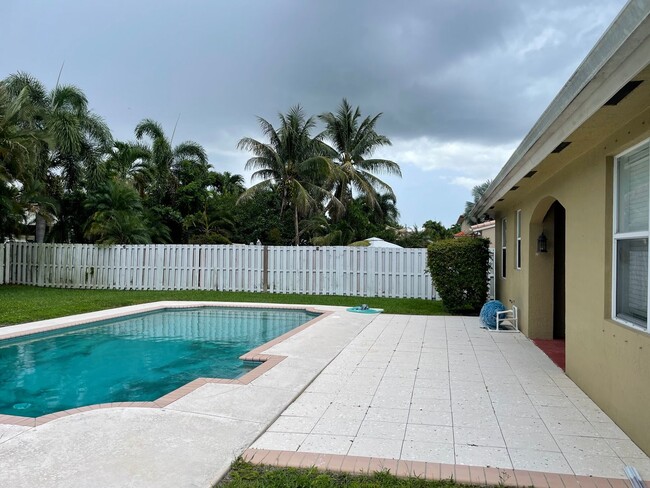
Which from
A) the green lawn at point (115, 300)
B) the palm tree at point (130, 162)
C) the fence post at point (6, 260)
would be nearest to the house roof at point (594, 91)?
the green lawn at point (115, 300)

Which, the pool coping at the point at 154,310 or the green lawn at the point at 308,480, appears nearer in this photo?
the green lawn at the point at 308,480

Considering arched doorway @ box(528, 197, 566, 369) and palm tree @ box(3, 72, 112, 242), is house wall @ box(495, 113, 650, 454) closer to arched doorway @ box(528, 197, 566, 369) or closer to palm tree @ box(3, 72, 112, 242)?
arched doorway @ box(528, 197, 566, 369)

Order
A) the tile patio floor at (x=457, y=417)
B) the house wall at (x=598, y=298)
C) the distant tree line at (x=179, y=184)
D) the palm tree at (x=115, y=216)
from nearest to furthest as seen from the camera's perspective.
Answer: the tile patio floor at (x=457, y=417) < the house wall at (x=598, y=298) < the palm tree at (x=115, y=216) < the distant tree line at (x=179, y=184)

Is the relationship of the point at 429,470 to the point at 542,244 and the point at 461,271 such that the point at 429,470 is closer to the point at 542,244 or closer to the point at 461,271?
the point at 542,244

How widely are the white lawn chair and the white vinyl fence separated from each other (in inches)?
223

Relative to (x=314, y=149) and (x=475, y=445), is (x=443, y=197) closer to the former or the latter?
(x=314, y=149)

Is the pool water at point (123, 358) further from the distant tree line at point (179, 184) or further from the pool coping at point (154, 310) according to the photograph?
the distant tree line at point (179, 184)

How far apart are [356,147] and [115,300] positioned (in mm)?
17127

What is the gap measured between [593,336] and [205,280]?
15.4 m

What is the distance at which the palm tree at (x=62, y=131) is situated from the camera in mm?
19641

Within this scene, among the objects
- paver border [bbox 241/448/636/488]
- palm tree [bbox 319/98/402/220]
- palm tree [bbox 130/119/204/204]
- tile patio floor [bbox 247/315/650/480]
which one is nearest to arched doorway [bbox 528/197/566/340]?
tile patio floor [bbox 247/315/650/480]

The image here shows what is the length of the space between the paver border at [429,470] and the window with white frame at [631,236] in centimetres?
152

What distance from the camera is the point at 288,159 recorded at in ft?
80.5

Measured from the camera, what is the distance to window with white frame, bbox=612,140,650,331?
3951 millimetres
